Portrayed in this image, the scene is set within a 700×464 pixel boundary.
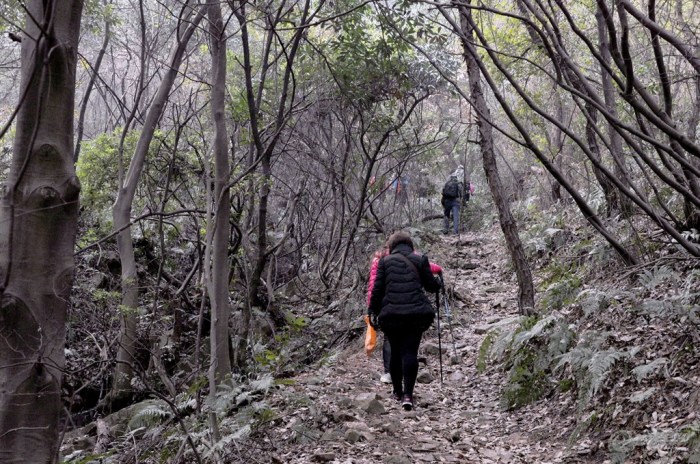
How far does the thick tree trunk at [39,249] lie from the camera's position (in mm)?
2338

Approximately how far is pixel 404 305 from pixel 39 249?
4.23m

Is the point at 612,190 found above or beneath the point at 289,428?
above

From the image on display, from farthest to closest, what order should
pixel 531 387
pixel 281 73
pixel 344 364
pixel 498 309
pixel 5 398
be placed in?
pixel 281 73 < pixel 498 309 < pixel 344 364 < pixel 531 387 < pixel 5 398

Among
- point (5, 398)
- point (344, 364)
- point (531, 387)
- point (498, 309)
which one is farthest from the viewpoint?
point (498, 309)

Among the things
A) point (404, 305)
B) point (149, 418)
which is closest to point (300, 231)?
point (149, 418)

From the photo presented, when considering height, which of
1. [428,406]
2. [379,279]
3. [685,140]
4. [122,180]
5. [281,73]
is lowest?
[428,406]

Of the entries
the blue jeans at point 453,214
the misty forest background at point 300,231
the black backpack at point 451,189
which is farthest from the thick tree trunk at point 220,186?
the blue jeans at point 453,214

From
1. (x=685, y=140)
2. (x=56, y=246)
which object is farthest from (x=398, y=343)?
(x=56, y=246)

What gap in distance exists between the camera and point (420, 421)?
6.09 m

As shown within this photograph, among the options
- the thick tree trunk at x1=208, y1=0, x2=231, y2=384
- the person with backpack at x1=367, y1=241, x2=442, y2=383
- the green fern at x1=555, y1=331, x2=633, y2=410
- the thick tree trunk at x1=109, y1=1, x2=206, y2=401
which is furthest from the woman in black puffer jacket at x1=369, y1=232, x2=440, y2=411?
the thick tree trunk at x1=109, y1=1, x2=206, y2=401

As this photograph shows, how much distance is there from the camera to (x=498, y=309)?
10180mm

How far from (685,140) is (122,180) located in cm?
772

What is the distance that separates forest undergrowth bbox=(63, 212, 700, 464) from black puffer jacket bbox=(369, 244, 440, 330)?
2.94 feet

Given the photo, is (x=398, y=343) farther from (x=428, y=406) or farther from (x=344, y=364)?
(x=344, y=364)
